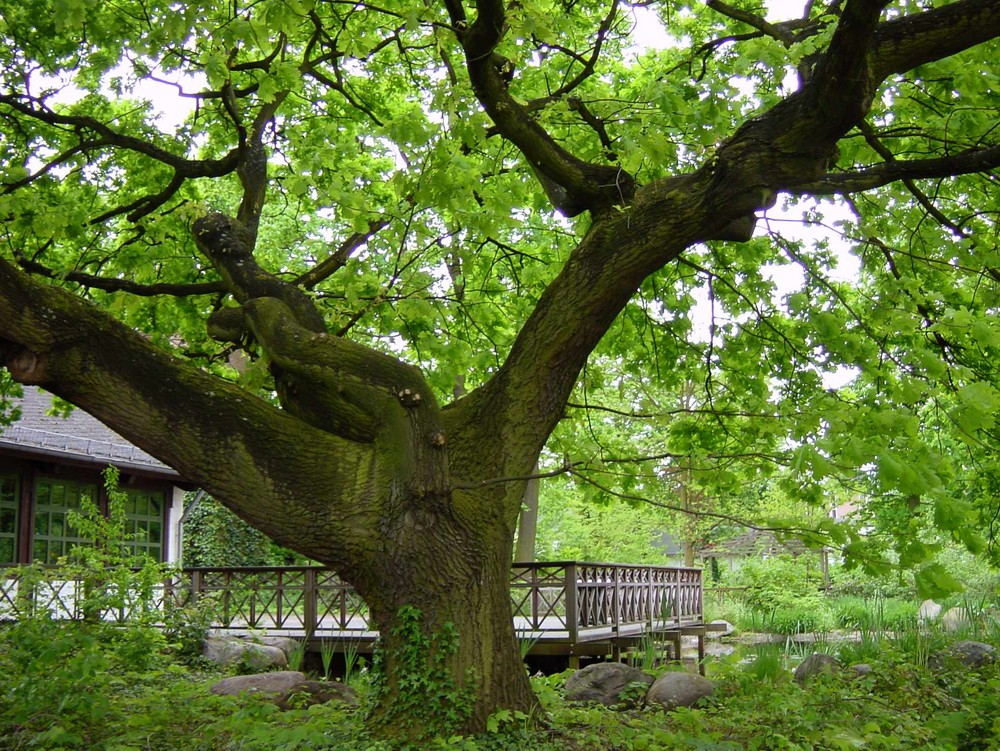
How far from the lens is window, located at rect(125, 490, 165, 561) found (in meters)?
19.1

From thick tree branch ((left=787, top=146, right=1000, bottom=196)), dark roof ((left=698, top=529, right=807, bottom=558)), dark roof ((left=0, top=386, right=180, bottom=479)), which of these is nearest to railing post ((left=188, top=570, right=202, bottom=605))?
dark roof ((left=0, top=386, right=180, bottom=479))

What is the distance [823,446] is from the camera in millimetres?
4477

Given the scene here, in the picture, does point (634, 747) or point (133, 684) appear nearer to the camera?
point (634, 747)

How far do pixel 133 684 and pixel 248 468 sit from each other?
3.63 m

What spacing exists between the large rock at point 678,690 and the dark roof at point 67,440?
31.0 ft

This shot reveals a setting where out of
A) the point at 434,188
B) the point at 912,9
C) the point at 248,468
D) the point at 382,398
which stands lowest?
the point at 248,468

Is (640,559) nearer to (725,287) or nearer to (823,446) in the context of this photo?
(725,287)

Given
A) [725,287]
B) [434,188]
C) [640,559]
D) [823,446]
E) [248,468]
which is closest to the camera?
[823,446]

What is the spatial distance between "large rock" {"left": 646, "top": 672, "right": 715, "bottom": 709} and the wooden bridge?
3.96 meters

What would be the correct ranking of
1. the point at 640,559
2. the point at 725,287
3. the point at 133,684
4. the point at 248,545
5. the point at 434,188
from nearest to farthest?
the point at 434,188, the point at 133,684, the point at 725,287, the point at 248,545, the point at 640,559

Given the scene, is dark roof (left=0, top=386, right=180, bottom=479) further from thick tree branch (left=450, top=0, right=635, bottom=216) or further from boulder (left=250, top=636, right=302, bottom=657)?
thick tree branch (left=450, top=0, right=635, bottom=216)

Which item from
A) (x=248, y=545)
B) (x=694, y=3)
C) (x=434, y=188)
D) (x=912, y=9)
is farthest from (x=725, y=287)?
(x=248, y=545)

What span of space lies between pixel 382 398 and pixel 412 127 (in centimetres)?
173

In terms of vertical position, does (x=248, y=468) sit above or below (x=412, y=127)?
below
